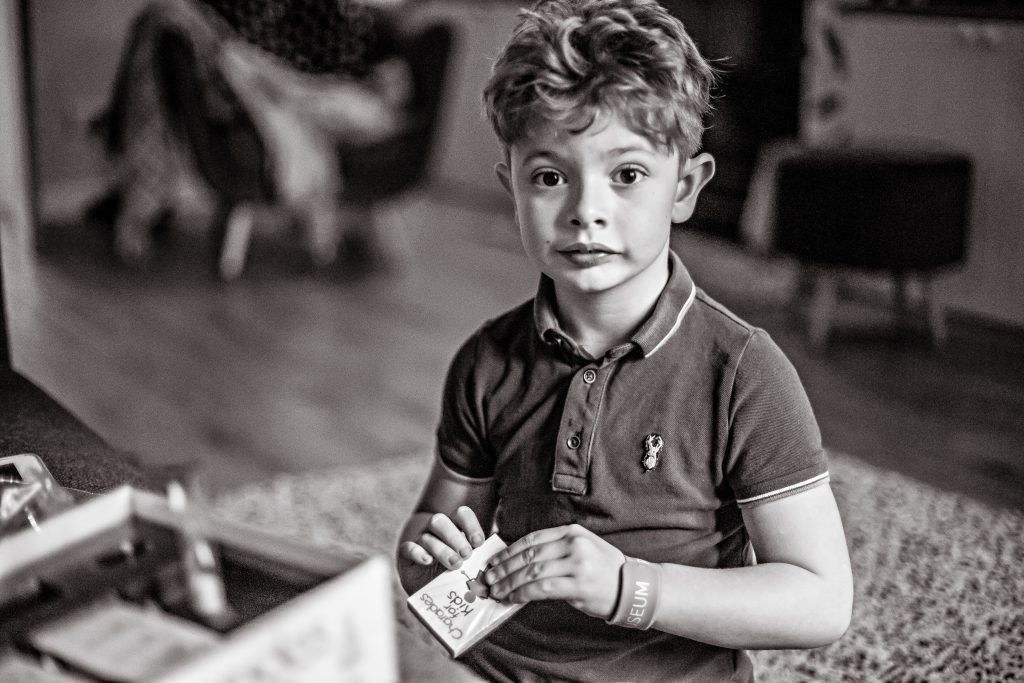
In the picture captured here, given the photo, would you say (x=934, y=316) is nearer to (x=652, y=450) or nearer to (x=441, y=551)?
(x=652, y=450)

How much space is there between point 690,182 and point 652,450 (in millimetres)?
228

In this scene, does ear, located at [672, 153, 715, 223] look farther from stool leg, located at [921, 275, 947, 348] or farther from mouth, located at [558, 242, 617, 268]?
stool leg, located at [921, 275, 947, 348]

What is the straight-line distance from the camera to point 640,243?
0.91 m

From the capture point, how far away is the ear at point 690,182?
97 cm

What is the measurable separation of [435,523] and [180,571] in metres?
0.31

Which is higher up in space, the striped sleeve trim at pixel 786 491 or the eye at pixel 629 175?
the eye at pixel 629 175

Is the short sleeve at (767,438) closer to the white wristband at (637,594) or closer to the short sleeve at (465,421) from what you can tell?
the white wristband at (637,594)

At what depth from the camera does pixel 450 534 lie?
0.90 metres

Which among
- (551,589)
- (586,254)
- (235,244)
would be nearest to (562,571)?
(551,589)

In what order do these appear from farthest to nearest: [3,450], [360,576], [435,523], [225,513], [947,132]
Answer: [947,132] < [225,513] < [3,450] < [435,523] < [360,576]

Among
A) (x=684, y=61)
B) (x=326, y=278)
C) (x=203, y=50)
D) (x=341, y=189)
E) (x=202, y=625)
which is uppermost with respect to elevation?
(x=684, y=61)

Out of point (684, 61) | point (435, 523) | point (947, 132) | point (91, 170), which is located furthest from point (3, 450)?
point (91, 170)

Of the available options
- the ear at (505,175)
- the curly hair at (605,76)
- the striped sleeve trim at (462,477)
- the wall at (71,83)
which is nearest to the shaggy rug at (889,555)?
the striped sleeve trim at (462,477)

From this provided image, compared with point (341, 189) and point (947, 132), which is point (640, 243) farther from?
point (341, 189)
